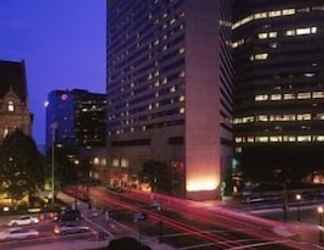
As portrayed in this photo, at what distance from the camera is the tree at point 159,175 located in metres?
108

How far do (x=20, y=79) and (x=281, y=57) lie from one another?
8103cm

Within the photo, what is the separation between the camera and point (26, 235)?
56031mm

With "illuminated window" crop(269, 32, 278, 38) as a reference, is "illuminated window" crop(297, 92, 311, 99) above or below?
below

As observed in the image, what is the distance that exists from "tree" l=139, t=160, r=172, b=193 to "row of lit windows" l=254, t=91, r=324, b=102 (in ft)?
168

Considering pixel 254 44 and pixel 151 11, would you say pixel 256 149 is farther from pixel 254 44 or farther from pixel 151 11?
pixel 151 11

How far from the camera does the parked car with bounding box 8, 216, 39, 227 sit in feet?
206

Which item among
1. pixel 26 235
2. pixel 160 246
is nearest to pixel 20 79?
pixel 26 235

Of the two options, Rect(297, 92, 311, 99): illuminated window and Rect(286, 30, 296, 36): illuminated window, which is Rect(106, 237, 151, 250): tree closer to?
Rect(297, 92, 311, 99): illuminated window

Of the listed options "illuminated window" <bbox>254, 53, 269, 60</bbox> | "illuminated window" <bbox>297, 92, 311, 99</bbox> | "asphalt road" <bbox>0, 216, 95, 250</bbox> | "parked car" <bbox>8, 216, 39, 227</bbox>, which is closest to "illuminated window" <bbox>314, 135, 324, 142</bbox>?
"illuminated window" <bbox>297, 92, 311, 99</bbox>

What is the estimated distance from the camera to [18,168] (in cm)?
7531

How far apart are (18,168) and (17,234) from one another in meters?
20.9

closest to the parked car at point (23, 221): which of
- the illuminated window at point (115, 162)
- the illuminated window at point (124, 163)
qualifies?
the illuminated window at point (124, 163)

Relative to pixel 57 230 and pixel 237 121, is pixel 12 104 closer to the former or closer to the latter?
pixel 57 230

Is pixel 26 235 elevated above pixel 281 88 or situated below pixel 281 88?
below
